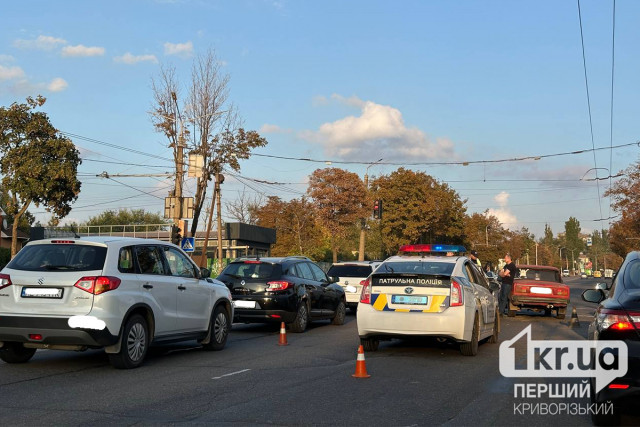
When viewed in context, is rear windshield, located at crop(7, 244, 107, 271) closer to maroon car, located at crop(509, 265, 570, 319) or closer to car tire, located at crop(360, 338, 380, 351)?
car tire, located at crop(360, 338, 380, 351)

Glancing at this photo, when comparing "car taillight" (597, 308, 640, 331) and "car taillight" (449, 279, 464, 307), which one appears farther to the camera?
"car taillight" (449, 279, 464, 307)

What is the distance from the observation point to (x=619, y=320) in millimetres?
5816

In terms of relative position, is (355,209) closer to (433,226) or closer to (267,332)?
(433,226)

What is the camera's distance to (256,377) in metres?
9.12

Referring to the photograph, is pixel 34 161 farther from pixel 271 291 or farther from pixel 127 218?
pixel 127 218

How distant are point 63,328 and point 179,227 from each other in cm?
1885

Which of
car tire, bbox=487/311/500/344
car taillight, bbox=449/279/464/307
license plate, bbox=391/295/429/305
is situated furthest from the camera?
car tire, bbox=487/311/500/344

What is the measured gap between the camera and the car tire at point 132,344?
945 centimetres

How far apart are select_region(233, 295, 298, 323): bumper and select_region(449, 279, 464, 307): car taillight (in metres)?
5.10

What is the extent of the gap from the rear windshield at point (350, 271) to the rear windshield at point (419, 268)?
32.1 feet

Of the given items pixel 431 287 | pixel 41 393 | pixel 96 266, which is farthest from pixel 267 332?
pixel 41 393

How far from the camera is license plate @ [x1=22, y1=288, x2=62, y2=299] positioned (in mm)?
9156

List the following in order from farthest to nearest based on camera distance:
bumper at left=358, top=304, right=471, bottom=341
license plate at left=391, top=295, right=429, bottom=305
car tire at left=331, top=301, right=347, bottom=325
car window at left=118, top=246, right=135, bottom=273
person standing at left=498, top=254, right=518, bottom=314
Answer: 1. person standing at left=498, top=254, right=518, bottom=314
2. car tire at left=331, top=301, right=347, bottom=325
3. license plate at left=391, top=295, right=429, bottom=305
4. bumper at left=358, top=304, right=471, bottom=341
5. car window at left=118, top=246, right=135, bottom=273

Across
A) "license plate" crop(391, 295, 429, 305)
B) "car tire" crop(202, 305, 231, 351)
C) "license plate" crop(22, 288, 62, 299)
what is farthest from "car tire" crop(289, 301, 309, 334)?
"license plate" crop(22, 288, 62, 299)
